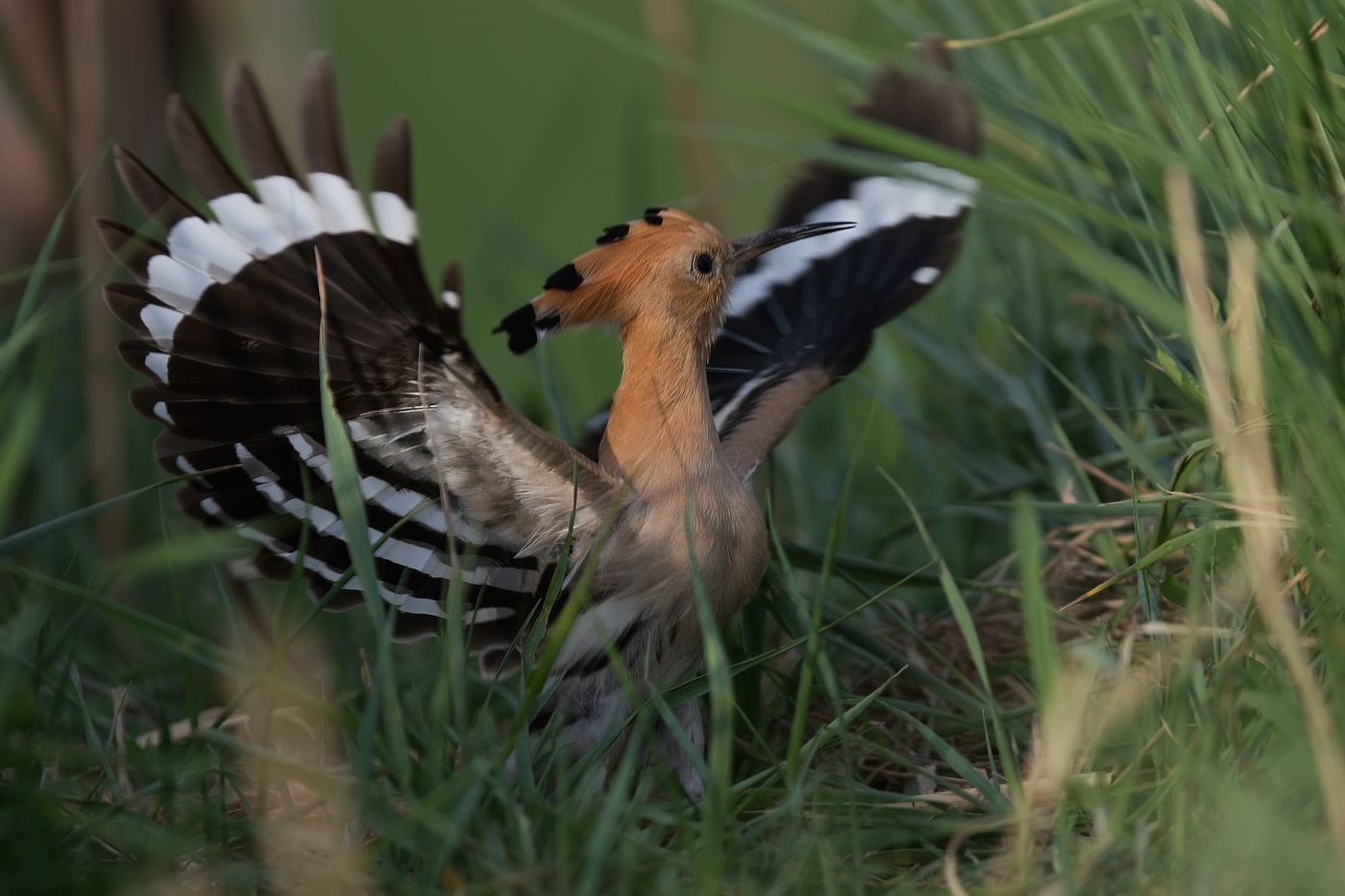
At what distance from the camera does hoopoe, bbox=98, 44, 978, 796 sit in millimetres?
1400

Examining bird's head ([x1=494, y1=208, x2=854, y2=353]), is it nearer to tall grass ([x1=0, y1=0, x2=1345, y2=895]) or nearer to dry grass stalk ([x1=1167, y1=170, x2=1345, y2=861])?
tall grass ([x1=0, y1=0, x2=1345, y2=895])

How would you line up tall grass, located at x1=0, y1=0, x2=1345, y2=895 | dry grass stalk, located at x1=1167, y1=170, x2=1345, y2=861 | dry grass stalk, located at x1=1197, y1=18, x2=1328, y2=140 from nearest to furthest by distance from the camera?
1. dry grass stalk, located at x1=1167, y1=170, x2=1345, y2=861
2. tall grass, located at x1=0, y1=0, x2=1345, y2=895
3. dry grass stalk, located at x1=1197, y1=18, x2=1328, y2=140

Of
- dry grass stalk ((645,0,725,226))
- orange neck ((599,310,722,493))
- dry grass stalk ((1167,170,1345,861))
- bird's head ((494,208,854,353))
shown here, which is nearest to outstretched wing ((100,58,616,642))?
orange neck ((599,310,722,493))

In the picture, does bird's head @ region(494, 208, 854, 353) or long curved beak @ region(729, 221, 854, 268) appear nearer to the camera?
bird's head @ region(494, 208, 854, 353)

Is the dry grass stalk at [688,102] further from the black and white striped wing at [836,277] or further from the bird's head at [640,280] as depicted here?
the bird's head at [640,280]

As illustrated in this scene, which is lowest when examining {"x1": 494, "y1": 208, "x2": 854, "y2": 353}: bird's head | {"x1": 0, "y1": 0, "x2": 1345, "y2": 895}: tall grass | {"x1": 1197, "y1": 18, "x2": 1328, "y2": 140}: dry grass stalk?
{"x1": 0, "y1": 0, "x2": 1345, "y2": 895}: tall grass

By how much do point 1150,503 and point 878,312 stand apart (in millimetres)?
591

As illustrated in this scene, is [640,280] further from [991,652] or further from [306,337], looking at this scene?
[991,652]

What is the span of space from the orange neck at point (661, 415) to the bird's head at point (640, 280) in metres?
0.02

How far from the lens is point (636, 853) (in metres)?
1.09

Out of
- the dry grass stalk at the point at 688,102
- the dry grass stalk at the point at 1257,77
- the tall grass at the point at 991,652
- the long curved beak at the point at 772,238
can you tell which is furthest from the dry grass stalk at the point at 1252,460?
the dry grass stalk at the point at 688,102

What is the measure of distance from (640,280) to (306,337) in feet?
1.43

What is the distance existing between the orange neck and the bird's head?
0.08 ft

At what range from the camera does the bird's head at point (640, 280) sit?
5.32 feet
